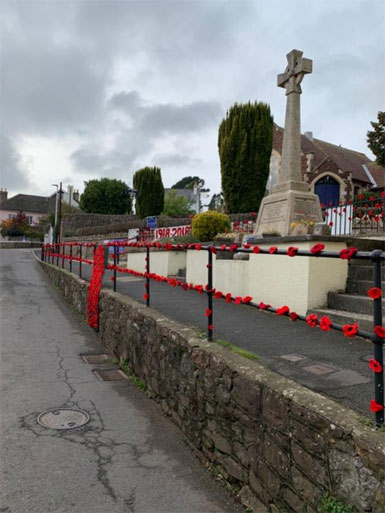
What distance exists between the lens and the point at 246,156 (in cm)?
2466

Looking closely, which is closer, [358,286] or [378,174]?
[358,286]

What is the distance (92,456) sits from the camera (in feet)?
11.7

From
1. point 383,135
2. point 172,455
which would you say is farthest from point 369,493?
point 383,135

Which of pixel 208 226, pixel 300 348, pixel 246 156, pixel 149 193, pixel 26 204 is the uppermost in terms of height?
pixel 26 204

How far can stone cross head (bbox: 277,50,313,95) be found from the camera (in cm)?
987

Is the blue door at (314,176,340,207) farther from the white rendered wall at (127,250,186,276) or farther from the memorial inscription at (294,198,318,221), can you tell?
the memorial inscription at (294,198,318,221)

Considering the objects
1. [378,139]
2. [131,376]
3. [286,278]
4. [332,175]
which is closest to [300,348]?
[286,278]

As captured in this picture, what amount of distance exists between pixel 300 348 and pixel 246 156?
21437 mm

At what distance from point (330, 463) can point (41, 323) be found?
295 inches

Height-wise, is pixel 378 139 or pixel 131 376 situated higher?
pixel 378 139

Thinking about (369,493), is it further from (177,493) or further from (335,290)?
(335,290)

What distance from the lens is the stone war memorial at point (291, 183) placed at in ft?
32.0

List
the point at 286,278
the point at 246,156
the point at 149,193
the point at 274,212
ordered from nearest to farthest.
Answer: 1. the point at 286,278
2. the point at 274,212
3. the point at 246,156
4. the point at 149,193

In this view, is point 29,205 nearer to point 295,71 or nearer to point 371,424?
point 295,71
